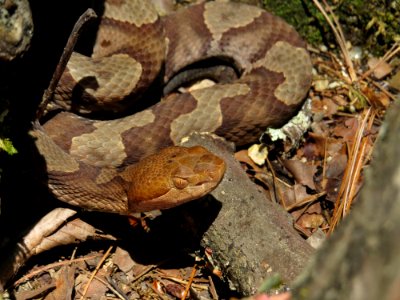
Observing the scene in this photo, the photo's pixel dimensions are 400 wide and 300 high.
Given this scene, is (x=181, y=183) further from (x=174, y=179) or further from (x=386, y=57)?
(x=386, y=57)

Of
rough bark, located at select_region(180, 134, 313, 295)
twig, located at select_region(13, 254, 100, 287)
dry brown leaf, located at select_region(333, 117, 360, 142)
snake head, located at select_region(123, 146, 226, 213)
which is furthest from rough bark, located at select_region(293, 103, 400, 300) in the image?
dry brown leaf, located at select_region(333, 117, 360, 142)

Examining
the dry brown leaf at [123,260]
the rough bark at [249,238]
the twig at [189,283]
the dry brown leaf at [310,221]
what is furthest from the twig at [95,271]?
the dry brown leaf at [310,221]

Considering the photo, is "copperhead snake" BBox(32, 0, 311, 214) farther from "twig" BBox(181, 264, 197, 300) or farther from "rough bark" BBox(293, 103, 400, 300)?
"rough bark" BBox(293, 103, 400, 300)

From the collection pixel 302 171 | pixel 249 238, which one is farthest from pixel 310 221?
pixel 249 238

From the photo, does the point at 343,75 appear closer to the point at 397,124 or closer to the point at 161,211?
the point at 161,211

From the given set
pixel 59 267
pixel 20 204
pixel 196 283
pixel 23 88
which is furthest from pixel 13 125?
pixel 196 283

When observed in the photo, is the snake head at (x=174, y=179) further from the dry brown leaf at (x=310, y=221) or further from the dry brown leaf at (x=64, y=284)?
the dry brown leaf at (x=310, y=221)
